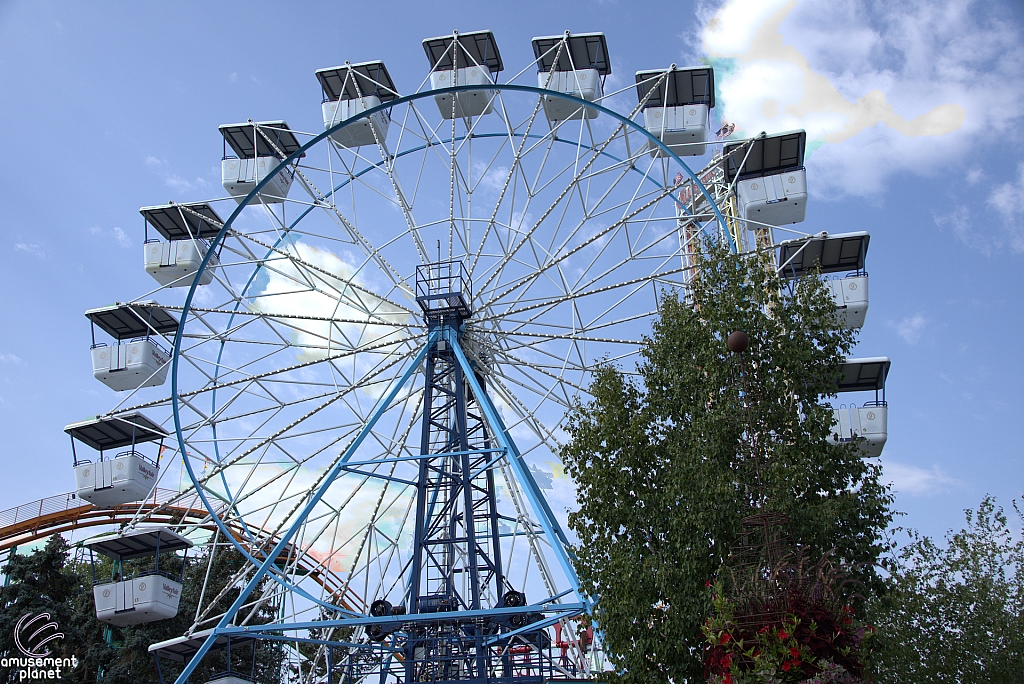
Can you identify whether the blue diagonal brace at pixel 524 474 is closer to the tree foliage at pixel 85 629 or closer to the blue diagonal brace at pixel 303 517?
the blue diagonal brace at pixel 303 517

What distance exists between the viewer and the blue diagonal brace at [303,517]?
55.1ft

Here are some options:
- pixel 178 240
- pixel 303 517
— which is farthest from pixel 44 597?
pixel 303 517

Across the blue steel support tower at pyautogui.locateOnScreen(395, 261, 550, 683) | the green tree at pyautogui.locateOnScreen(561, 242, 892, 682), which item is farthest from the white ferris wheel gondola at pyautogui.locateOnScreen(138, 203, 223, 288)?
the green tree at pyautogui.locateOnScreen(561, 242, 892, 682)

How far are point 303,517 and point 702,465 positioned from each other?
885 cm

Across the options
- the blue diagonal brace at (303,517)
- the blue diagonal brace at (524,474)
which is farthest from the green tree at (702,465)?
the blue diagonal brace at (303,517)

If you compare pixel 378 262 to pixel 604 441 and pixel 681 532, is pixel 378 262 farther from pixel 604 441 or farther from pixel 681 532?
pixel 681 532

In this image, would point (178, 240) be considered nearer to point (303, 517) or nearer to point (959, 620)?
point (303, 517)

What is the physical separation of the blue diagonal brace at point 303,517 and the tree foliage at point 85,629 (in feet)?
28.8

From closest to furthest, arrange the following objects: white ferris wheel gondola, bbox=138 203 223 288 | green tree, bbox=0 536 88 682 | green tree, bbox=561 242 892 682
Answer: green tree, bbox=561 242 892 682, white ferris wheel gondola, bbox=138 203 223 288, green tree, bbox=0 536 88 682

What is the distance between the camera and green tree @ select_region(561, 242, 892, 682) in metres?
11.6

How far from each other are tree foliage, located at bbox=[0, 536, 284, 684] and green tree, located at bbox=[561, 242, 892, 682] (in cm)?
1601

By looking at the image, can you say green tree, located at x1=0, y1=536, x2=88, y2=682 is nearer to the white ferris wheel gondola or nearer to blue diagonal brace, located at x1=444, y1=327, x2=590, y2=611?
the white ferris wheel gondola

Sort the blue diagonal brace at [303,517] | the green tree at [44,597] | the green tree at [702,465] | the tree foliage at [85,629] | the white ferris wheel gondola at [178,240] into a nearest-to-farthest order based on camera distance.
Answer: the green tree at [702,465] → the blue diagonal brace at [303,517] → the white ferris wheel gondola at [178,240] → the green tree at [44,597] → the tree foliage at [85,629]

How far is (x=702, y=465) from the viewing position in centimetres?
1207
